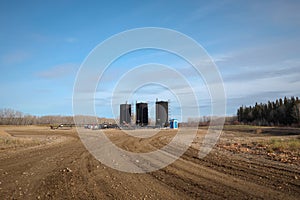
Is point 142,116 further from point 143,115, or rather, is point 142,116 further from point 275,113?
point 275,113

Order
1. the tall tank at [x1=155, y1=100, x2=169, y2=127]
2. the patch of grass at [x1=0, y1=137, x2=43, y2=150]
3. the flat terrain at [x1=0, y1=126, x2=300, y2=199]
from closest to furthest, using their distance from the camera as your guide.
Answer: the flat terrain at [x1=0, y1=126, x2=300, y2=199] < the patch of grass at [x1=0, y1=137, x2=43, y2=150] < the tall tank at [x1=155, y1=100, x2=169, y2=127]

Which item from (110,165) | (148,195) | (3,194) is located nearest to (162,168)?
(110,165)

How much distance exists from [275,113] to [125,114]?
182 feet

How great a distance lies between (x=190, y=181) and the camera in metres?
7.24

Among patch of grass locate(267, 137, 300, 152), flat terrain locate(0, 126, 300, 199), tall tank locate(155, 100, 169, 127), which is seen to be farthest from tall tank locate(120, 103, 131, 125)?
flat terrain locate(0, 126, 300, 199)

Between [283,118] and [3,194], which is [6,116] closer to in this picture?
[283,118]

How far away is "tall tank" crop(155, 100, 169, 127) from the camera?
4616cm

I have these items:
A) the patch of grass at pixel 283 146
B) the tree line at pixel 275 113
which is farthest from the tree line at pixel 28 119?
the patch of grass at pixel 283 146

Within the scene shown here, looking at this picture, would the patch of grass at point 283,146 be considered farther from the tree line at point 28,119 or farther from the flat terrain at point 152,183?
the tree line at point 28,119

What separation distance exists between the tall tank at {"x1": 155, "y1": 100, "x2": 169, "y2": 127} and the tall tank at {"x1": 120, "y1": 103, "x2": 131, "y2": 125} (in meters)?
5.04

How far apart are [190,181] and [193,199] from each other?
1.66 m

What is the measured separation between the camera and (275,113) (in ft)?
270

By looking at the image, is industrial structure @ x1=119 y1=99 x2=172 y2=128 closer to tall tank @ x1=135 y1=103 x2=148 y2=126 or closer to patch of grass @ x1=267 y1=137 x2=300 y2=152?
tall tank @ x1=135 y1=103 x2=148 y2=126

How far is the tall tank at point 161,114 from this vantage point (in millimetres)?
46156
